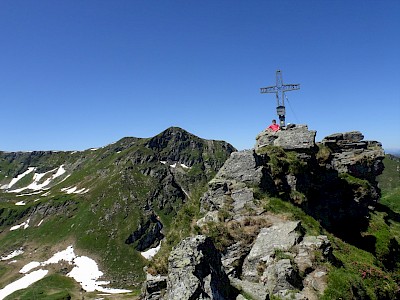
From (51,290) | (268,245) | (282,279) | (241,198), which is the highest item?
(241,198)

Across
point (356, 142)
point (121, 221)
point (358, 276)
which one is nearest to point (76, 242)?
point (121, 221)

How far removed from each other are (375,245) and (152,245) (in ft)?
519

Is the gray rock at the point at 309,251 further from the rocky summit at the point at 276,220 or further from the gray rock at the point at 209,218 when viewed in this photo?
the gray rock at the point at 209,218

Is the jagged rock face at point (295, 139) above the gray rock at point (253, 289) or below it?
above

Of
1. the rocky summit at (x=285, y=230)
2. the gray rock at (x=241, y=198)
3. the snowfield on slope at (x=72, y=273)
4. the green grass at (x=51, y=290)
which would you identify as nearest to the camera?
the rocky summit at (x=285, y=230)

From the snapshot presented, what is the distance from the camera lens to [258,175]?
99.7ft

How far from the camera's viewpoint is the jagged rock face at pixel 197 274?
13330 mm

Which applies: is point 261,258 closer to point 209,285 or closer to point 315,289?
point 315,289

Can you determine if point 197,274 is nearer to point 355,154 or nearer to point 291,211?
point 291,211

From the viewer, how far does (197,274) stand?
1427cm

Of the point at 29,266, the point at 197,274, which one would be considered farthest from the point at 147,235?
the point at 197,274

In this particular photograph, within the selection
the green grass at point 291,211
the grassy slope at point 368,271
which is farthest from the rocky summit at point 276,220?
the grassy slope at point 368,271

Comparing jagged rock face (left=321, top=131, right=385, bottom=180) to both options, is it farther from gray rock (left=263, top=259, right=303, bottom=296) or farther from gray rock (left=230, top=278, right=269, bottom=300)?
gray rock (left=230, top=278, right=269, bottom=300)

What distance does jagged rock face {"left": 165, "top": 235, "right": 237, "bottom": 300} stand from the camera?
13.3m
